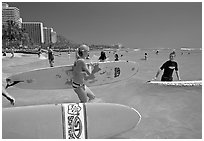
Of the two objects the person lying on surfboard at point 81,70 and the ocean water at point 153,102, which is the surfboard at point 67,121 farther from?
the person lying on surfboard at point 81,70

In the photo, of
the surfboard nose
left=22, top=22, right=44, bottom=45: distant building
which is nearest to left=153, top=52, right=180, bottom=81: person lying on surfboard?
the surfboard nose

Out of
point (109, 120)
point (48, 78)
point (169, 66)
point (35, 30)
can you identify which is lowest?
point (109, 120)

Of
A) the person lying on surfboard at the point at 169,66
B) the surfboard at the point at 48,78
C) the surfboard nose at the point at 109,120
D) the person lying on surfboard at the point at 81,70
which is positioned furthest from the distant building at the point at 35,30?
the surfboard nose at the point at 109,120

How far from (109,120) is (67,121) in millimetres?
642

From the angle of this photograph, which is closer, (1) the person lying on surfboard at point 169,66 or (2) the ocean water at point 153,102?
(2) the ocean water at point 153,102

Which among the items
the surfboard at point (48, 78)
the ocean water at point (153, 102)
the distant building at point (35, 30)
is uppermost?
the distant building at point (35, 30)

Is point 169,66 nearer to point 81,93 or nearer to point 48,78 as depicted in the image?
point 81,93

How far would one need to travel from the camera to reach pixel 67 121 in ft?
9.93

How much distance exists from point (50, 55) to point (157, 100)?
8.47m

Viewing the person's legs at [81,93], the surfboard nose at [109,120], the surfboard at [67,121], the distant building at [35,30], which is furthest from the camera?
the distant building at [35,30]

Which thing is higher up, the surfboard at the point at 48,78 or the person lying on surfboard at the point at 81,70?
the person lying on surfboard at the point at 81,70

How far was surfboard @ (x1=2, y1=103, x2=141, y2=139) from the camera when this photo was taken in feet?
9.67

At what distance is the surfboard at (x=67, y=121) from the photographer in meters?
Answer: 2.95

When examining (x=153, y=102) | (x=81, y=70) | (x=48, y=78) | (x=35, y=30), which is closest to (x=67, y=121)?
(x=81, y=70)
